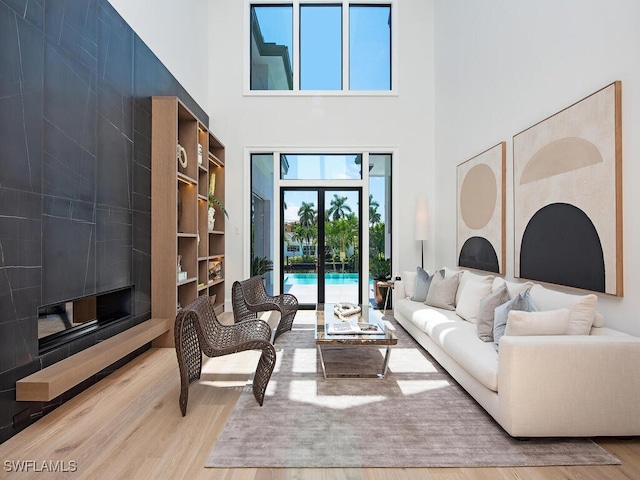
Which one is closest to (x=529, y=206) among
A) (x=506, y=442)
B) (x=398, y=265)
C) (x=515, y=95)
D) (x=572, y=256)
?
(x=572, y=256)

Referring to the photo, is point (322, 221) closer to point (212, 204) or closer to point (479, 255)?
point (212, 204)

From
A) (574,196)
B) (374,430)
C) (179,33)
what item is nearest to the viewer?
(374,430)

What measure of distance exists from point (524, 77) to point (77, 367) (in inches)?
176

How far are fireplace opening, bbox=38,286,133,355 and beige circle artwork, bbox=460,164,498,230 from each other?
13.0 feet

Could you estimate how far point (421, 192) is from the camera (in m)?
6.51

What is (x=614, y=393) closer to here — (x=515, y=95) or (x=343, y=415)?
(x=343, y=415)

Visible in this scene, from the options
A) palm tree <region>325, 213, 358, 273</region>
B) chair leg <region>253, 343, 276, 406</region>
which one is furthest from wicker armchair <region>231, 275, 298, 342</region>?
palm tree <region>325, 213, 358, 273</region>

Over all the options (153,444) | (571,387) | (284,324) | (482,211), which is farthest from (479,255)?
(153,444)

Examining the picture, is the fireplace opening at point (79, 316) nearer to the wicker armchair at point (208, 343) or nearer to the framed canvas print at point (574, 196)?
the wicker armchair at point (208, 343)

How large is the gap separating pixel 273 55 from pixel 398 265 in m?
4.17

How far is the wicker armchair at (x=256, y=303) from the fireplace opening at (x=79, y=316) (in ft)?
3.51

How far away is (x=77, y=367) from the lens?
255 cm

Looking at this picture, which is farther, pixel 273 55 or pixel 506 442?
pixel 273 55

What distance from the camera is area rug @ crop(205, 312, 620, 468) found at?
6.68ft
